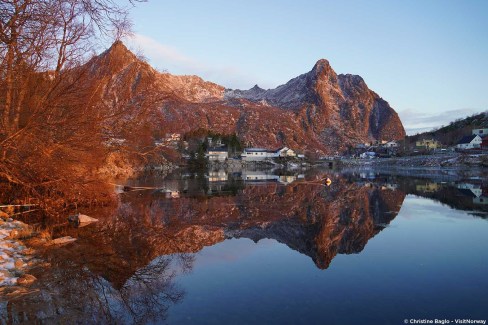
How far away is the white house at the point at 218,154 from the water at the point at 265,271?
93034 millimetres

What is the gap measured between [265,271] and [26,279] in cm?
551

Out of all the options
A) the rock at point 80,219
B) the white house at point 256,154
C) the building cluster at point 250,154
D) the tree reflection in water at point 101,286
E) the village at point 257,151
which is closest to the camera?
the tree reflection in water at point 101,286

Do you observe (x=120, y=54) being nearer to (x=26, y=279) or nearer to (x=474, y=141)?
(x=26, y=279)

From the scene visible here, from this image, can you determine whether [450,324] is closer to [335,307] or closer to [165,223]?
[335,307]

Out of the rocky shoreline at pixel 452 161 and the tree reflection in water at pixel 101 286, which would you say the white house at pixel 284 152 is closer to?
the rocky shoreline at pixel 452 161

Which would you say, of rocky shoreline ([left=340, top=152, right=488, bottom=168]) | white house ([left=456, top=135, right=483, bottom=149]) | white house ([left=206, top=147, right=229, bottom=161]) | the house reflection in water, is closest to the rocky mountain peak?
the house reflection in water

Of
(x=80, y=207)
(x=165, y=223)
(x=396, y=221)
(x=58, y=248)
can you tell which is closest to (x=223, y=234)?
(x=165, y=223)

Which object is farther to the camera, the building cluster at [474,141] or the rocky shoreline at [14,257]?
the building cluster at [474,141]

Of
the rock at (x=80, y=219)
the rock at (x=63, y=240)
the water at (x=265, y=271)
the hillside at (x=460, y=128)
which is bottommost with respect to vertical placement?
the water at (x=265, y=271)

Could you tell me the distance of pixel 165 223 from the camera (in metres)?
15.0

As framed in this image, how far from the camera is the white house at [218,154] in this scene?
109787 millimetres

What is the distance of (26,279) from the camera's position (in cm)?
730

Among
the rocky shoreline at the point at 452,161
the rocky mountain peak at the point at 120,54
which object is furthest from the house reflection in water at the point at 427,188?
the rocky shoreline at the point at 452,161

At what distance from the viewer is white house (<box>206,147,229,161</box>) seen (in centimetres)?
10979
